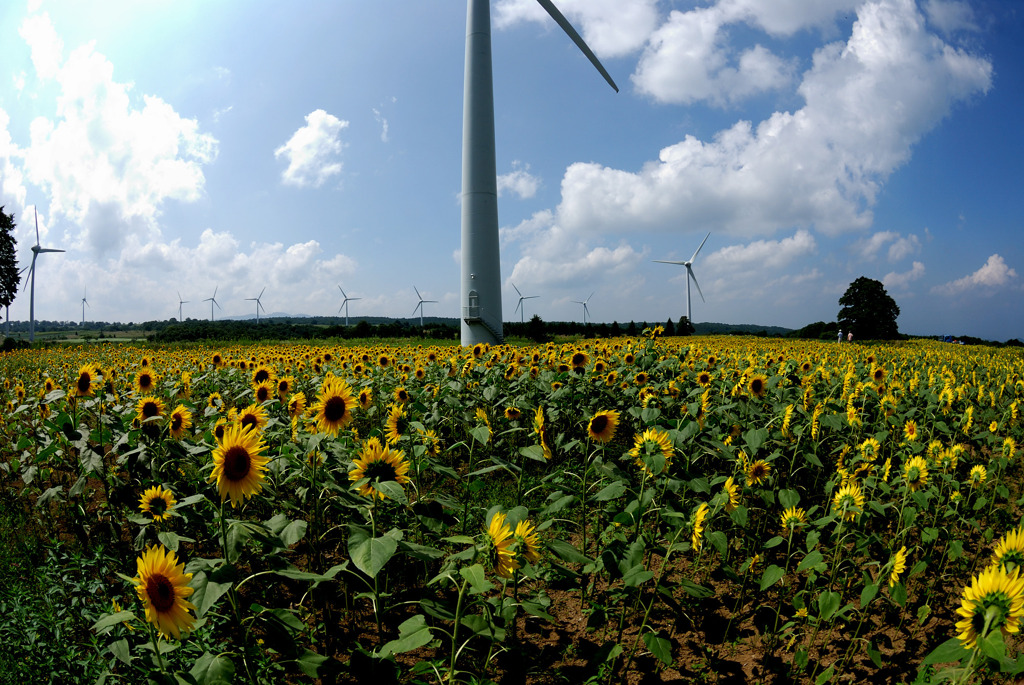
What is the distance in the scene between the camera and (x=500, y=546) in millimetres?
2076

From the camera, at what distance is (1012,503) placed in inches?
219

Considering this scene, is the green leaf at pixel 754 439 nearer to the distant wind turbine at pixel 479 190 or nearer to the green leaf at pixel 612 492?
the green leaf at pixel 612 492

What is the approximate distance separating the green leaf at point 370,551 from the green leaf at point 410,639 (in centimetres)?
28

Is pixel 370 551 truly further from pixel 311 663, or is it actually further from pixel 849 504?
pixel 849 504

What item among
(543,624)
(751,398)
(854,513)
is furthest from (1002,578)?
(751,398)

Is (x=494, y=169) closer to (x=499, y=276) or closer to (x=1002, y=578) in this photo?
(x=499, y=276)

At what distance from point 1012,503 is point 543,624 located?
5259 mm

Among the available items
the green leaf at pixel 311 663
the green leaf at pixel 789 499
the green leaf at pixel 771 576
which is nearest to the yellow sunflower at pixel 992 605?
the green leaf at pixel 771 576

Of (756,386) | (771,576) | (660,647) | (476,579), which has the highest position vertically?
(756,386)

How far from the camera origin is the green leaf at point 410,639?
186cm

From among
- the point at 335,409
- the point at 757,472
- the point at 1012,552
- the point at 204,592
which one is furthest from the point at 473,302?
A: the point at 1012,552

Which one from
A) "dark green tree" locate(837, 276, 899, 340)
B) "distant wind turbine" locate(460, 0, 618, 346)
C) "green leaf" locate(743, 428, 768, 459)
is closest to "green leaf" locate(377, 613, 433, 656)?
"green leaf" locate(743, 428, 768, 459)

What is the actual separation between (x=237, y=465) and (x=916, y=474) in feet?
12.5

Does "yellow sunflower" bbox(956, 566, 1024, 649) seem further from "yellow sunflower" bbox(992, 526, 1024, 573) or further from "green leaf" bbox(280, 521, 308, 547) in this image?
"green leaf" bbox(280, 521, 308, 547)
